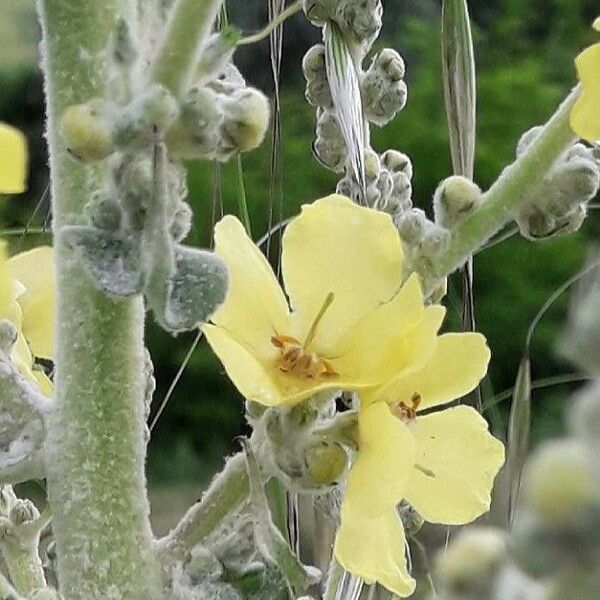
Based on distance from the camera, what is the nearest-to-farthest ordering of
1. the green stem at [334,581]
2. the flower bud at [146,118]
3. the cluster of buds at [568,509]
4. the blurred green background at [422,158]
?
the cluster of buds at [568,509] < the flower bud at [146,118] < the green stem at [334,581] < the blurred green background at [422,158]

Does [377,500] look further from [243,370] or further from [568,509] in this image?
[568,509]

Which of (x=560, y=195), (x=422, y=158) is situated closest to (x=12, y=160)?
(x=560, y=195)

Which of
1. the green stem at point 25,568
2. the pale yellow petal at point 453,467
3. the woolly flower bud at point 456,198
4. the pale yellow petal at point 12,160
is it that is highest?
the pale yellow petal at point 12,160

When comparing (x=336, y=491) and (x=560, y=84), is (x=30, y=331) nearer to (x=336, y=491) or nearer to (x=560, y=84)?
(x=336, y=491)

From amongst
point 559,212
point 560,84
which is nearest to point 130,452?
point 559,212

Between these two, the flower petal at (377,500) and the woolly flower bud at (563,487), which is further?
the flower petal at (377,500)

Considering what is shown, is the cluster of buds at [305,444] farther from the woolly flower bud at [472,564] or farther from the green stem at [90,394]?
the woolly flower bud at [472,564]

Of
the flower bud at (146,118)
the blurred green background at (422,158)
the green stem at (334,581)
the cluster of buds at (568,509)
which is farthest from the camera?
the blurred green background at (422,158)

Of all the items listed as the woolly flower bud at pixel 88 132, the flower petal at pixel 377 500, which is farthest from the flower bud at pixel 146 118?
the flower petal at pixel 377 500
